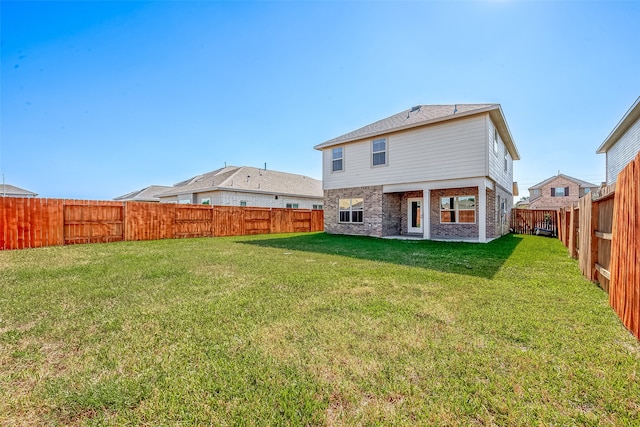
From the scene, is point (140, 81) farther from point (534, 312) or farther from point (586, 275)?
point (586, 275)

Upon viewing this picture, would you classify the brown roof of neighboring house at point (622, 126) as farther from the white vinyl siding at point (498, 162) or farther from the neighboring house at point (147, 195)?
the neighboring house at point (147, 195)

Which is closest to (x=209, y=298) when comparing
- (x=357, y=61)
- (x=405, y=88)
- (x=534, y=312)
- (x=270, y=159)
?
(x=534, y=312)

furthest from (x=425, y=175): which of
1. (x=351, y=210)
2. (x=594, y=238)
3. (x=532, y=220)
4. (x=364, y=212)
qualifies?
(x=532, y=220)

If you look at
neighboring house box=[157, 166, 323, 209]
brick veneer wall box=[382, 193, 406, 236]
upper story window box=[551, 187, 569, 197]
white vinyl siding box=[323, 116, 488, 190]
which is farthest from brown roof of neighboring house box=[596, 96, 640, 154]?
upper story window box=[551, 187, 569, 197]

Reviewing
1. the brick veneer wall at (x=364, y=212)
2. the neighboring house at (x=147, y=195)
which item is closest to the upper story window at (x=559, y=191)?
the brick veneer wall at (x=364, y=212)

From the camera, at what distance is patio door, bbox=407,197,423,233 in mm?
14812

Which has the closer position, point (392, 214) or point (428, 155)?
point (428, 155)

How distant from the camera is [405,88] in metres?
12.4

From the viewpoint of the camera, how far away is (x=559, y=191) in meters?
38.8

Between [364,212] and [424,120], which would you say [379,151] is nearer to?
[424,120]

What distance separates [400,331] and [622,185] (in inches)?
129

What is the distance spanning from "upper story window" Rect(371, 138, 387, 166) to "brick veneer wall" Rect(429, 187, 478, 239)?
2938 millimetres

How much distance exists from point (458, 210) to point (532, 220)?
25.0 feet

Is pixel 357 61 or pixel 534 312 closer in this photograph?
pixel 534 312
